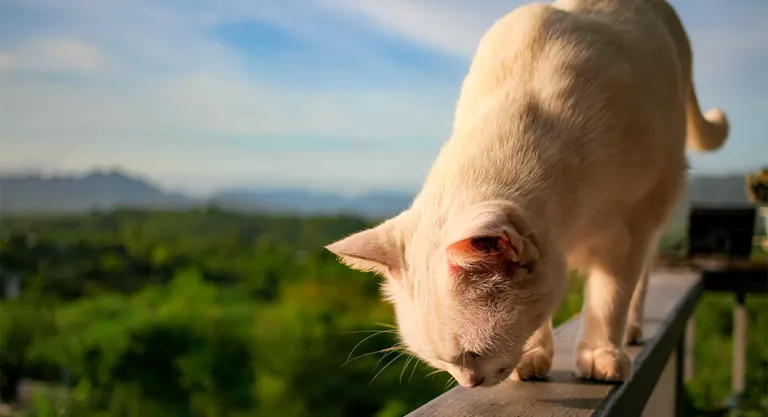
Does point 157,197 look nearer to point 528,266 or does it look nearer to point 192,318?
point 192,318

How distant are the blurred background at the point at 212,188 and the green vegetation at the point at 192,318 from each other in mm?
13

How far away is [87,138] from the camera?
12.8 ft

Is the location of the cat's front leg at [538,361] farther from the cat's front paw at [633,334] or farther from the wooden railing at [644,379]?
the cat's front paw at [633,334]

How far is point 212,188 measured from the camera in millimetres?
3670

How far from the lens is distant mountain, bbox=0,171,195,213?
2.71m

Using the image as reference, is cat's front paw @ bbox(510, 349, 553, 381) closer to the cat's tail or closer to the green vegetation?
the cat's tail

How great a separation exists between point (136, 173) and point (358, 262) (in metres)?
3.65

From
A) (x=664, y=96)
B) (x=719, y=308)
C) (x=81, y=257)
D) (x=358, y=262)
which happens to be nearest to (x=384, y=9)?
(x=664, y=96)

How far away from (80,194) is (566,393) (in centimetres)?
289

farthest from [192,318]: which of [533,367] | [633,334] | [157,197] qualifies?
[533,367]

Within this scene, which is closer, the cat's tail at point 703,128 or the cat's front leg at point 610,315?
the cat's front leg at point 610,315

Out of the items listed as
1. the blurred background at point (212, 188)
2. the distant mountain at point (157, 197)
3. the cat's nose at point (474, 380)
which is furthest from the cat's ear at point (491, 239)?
the blurred background at point (212, 188)

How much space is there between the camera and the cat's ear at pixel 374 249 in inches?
22.9

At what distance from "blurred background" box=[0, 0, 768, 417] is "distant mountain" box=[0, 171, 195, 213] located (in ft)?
0.04
